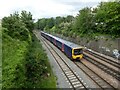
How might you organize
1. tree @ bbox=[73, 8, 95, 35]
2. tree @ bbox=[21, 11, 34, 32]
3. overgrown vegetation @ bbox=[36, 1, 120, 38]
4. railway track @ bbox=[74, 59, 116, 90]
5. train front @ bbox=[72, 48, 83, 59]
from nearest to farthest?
railway track @ bbox=[74, 59, 116, 90] < train front @ bbox=[72, 48, 83, 59] < overgrown vegetation @ bbox=[36, 1, 120, 38] < tree @ bbox=[21, 11, 34, 32] < tree @ bbox=[73, 8, 95, 35]

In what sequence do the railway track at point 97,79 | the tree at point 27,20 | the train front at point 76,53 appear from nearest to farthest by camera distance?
1. the railway track at point 97,79
2. the train front at point 76,53
3. the tree at point 27,20

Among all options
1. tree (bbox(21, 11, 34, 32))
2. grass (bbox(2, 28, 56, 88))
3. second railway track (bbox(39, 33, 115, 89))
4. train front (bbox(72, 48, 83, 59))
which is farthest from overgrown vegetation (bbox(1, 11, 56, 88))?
tree (bbox(21, 11, 34, 32))

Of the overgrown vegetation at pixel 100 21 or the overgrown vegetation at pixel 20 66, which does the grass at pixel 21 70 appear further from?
the overgrown vegetation at pixel 100 21

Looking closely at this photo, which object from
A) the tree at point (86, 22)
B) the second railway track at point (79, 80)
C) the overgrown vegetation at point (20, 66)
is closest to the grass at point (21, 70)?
the overgrown vegetation at point (20, 66)

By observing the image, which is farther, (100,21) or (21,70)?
(100,21)

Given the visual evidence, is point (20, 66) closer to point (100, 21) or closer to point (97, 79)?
point (97, 79)

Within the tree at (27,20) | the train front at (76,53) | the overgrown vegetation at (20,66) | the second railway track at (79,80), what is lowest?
the second railway track at (79,80)

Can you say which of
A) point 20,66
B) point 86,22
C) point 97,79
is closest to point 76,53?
point 97,79

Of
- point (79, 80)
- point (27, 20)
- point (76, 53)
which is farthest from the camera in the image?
point (27, 20)

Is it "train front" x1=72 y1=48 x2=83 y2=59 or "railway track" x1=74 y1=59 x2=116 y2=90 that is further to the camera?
"train front" x1=72 y1=48 x2=83 y2=59

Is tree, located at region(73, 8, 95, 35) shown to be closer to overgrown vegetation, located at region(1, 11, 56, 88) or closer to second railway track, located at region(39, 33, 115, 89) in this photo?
overgrown vegetation, located at region(1, 11, 56, 88)

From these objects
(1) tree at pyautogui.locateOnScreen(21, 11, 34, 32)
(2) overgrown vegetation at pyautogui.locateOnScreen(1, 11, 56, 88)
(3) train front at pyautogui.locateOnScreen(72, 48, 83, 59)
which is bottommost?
(3) train front at pyautogui.locateOnScreen(72, 48, 83, 59)

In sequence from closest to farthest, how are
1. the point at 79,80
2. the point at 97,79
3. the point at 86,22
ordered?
the point at 79,80 → the point at 97,79 → the point at 86,22

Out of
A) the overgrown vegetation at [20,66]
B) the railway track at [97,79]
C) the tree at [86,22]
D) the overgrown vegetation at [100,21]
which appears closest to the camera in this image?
the overgrown vegetation at [20,66]
